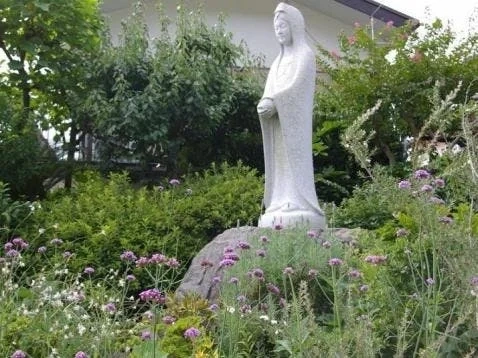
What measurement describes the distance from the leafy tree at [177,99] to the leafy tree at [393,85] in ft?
3.49

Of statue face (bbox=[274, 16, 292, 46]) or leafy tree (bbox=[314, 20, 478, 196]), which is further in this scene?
leafy tree (bbox=[314, 20, 478, 196])

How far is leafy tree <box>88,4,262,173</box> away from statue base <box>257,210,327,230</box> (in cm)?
304

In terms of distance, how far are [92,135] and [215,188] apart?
2.51 meters

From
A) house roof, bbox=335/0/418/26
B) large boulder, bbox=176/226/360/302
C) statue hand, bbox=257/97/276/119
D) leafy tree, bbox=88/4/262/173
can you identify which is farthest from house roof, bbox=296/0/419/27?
large boulder, bbox=176/226/360/302

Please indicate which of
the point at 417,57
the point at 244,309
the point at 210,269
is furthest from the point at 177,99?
the point at 244,309

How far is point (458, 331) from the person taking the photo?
133 inches

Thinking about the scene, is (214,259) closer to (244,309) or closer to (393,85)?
(244,309)

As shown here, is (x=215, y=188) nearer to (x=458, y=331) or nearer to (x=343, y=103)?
(x=343, y=103)

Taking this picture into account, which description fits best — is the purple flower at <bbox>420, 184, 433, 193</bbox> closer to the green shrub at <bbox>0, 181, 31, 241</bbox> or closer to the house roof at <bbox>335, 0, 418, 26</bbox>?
the green shrub at <bbox>0, 181, 31, 241</bbox>

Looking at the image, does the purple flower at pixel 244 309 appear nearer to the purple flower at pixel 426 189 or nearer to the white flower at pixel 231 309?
the white flower at pixel 231 309

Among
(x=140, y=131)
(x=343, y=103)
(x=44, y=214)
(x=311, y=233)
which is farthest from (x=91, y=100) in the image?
(x=311, y=233)

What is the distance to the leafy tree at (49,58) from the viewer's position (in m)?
8.83

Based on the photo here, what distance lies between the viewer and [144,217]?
7168 millimetres

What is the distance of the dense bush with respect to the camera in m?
6.87
